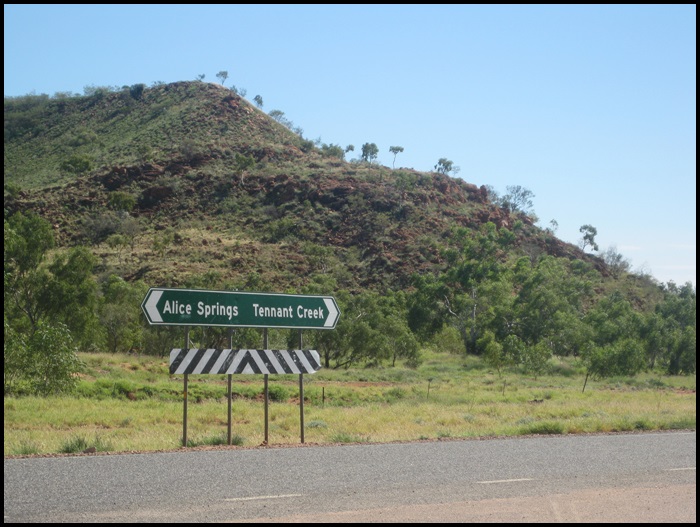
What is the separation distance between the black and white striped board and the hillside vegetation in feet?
45.8

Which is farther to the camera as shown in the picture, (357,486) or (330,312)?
(330,312)

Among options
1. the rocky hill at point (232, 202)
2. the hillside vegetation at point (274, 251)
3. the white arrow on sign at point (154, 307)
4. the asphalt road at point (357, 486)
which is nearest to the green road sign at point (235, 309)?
the white arrow on sign at point (154, 307)

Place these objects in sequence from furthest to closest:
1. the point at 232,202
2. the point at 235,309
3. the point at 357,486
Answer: the point at 232,202 → the point at 235,309 → the point at 357,486

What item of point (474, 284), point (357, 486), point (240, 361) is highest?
point (474, 284)

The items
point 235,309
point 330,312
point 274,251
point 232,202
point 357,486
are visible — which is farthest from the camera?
point 232,202

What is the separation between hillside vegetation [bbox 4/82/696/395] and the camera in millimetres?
41188

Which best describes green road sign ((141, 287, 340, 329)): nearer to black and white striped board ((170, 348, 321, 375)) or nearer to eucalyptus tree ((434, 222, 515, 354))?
black and white striped board ((170, 348, 321, 375))

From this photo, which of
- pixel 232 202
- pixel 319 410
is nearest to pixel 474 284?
pixel 232 202

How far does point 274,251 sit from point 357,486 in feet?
238

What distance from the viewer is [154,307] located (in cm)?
1193

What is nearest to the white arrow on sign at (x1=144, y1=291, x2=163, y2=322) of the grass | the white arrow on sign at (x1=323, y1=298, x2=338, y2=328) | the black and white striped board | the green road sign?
the green road sign

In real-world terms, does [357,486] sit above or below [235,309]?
below

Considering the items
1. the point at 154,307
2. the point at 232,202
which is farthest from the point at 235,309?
the point at 232,202

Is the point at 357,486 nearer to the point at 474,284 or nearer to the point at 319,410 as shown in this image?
the point at 319,410
